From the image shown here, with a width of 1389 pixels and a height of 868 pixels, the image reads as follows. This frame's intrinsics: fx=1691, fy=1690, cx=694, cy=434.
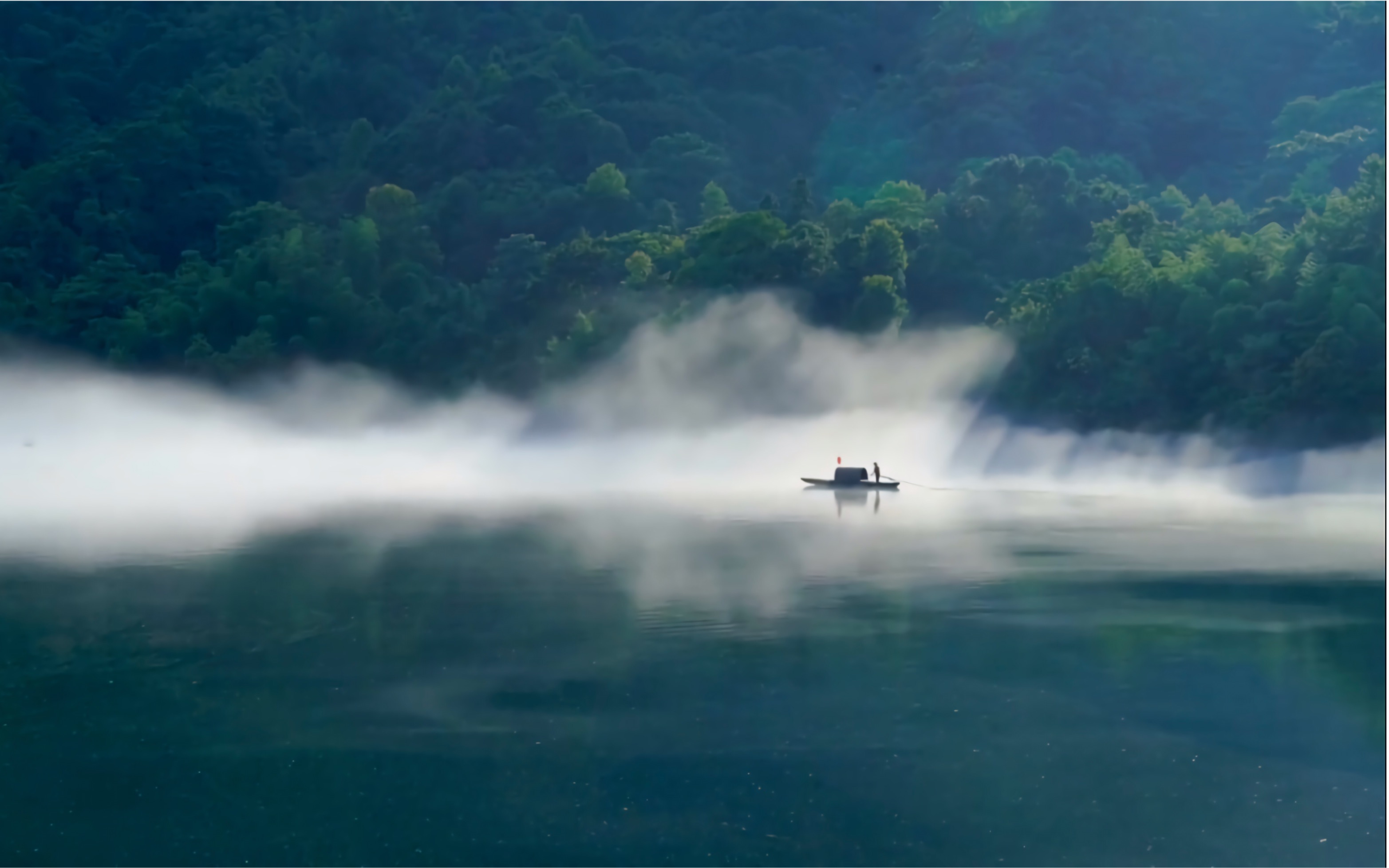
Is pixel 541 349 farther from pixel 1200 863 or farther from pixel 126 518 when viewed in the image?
pixel 1200 863

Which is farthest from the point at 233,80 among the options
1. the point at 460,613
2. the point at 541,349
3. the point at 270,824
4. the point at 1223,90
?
the point at 270,824

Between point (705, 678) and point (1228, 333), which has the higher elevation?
point (1228, 333)

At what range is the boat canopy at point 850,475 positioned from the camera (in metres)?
42.9

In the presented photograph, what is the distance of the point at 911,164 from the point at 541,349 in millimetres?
26725

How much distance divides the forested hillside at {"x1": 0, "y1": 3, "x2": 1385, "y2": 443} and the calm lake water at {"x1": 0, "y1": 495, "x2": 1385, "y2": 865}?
75.6ft

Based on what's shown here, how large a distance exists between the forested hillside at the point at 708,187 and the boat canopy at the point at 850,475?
36.8 feet

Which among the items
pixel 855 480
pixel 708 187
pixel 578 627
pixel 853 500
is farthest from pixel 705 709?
pixel 708 187

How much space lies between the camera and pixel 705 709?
18266mm

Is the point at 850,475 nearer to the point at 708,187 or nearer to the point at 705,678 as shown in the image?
the point at 705,678

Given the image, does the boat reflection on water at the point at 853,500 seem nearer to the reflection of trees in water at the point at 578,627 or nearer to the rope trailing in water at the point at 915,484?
the rope trailing in water at the point at 915,484

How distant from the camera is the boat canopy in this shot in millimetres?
42906

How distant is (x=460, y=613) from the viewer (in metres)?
24.3

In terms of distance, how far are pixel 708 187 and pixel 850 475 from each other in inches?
1470

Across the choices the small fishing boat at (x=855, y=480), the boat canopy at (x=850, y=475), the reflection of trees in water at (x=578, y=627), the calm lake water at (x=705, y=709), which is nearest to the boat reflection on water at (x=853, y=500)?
the small fishing boat at (x=855, y=480)
